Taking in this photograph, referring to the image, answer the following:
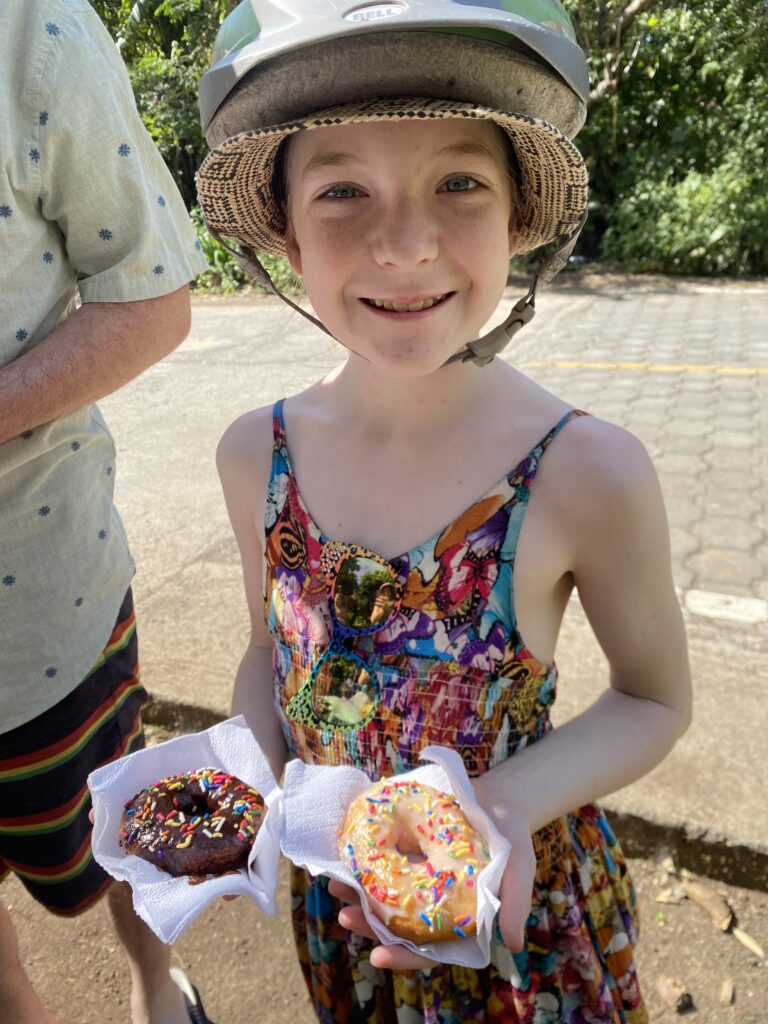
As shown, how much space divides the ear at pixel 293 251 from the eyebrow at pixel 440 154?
8.9 inches

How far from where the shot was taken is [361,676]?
1419mm

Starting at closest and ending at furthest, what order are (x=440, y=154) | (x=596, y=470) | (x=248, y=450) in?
(x=440, y=154)
(x=596, y=470)
(x=248, y=450)

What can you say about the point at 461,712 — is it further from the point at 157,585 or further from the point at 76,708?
the point at 157,585

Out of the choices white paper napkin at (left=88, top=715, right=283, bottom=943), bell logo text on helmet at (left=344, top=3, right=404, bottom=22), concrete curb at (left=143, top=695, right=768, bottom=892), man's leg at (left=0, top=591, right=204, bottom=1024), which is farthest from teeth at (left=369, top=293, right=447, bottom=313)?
concrete curb at (left=143, top=695, right=768, bottom=892)

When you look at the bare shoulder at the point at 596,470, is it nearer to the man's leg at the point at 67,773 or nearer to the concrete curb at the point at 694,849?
the man's leg at the point at 67,773

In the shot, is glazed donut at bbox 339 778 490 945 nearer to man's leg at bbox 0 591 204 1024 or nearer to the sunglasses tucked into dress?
the sunglasses tucked into dress

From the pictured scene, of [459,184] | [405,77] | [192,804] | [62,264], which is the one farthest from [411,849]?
[62,264]

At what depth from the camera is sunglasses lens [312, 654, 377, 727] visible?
1422mm

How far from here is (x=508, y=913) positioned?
3.67 feet

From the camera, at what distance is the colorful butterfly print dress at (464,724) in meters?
1.37

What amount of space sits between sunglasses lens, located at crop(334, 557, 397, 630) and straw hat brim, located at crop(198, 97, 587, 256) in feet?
2.10

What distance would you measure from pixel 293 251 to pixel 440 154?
389mm

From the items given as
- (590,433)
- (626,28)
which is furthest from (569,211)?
(626,28)

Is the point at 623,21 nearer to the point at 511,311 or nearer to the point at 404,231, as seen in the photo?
the point at 511,311
